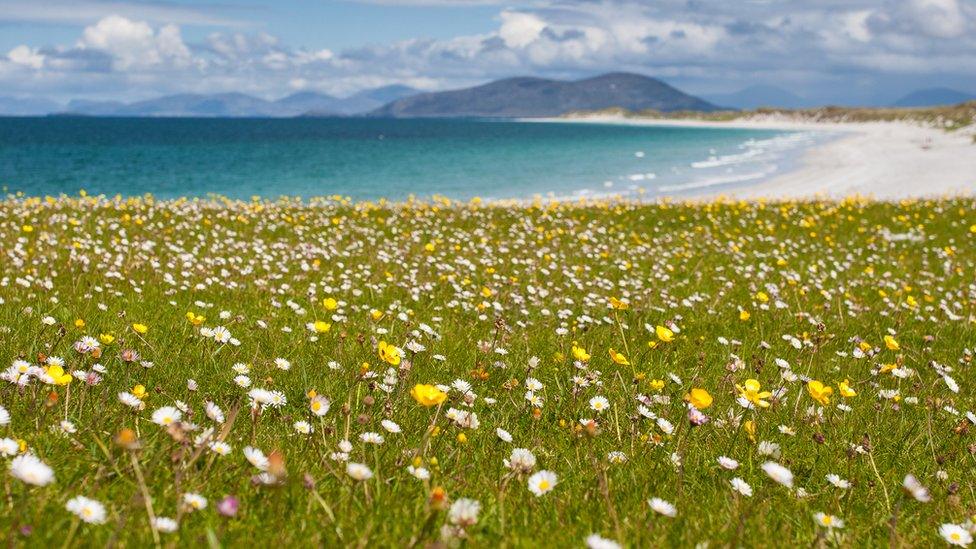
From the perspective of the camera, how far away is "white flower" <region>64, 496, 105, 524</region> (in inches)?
86.6

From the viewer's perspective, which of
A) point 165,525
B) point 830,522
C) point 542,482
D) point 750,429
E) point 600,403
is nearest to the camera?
point 165,525

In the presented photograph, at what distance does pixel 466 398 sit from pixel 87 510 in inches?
79.9

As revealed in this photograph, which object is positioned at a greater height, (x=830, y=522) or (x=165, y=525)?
(x=165, y=525)

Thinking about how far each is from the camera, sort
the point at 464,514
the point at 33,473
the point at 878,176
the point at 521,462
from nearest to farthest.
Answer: the point at 33,473, the point at 464,514, the point at 521,462, the point at 878,176

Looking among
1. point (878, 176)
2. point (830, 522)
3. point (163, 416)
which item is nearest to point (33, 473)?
point (163, 416)

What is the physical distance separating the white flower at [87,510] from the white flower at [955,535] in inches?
120

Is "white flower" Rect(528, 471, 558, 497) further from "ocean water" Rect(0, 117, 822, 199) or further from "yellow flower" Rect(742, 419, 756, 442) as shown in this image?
"ocean water" Rect(0, 117, 822, 199)

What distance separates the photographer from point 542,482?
284 cm

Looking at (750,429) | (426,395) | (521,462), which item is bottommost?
(750,429)

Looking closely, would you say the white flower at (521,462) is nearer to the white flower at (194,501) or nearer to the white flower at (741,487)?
the white flower at (741,487)

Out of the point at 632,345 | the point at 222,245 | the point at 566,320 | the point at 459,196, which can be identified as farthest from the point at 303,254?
the point at 459,196

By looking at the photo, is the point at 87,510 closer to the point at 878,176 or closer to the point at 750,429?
the point at 750,429

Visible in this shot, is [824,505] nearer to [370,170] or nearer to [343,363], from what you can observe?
[343,363]

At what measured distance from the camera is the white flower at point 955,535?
9.34ft
